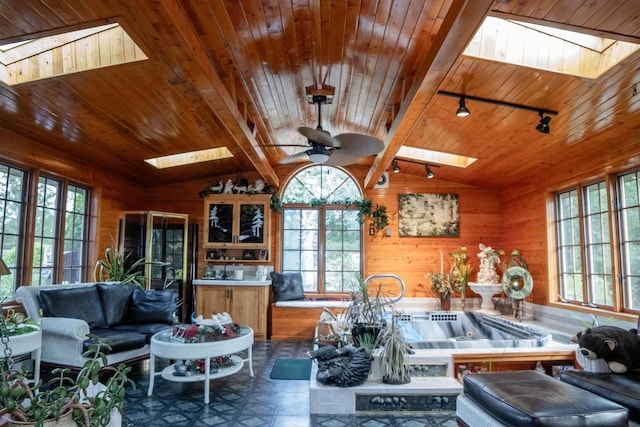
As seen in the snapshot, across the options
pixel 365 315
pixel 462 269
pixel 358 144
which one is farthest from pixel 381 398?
pixel 462 269

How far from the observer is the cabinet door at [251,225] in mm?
6949

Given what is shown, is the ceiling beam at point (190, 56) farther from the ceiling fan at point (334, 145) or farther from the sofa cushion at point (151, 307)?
the sofa cushion at point (151, 307)

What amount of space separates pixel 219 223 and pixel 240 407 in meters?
3.95

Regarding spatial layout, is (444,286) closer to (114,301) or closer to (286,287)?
(286,287)

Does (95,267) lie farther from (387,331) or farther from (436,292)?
(436,292)

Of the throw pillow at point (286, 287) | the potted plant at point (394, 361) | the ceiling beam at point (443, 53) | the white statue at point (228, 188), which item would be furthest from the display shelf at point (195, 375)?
the white statue at point (228, 188)

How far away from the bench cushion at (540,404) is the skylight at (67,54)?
3403mm

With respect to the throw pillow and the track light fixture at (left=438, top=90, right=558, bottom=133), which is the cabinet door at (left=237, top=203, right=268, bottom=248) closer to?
the throw pillow

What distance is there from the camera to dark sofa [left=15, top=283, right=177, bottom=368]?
369 centimetres

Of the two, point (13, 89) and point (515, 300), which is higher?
point (13, 89)

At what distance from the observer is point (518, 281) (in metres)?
5.66

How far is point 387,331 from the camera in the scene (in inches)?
142

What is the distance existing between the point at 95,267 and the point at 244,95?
3399 mm

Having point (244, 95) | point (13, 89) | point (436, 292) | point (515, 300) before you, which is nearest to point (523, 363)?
point (515, 300)
